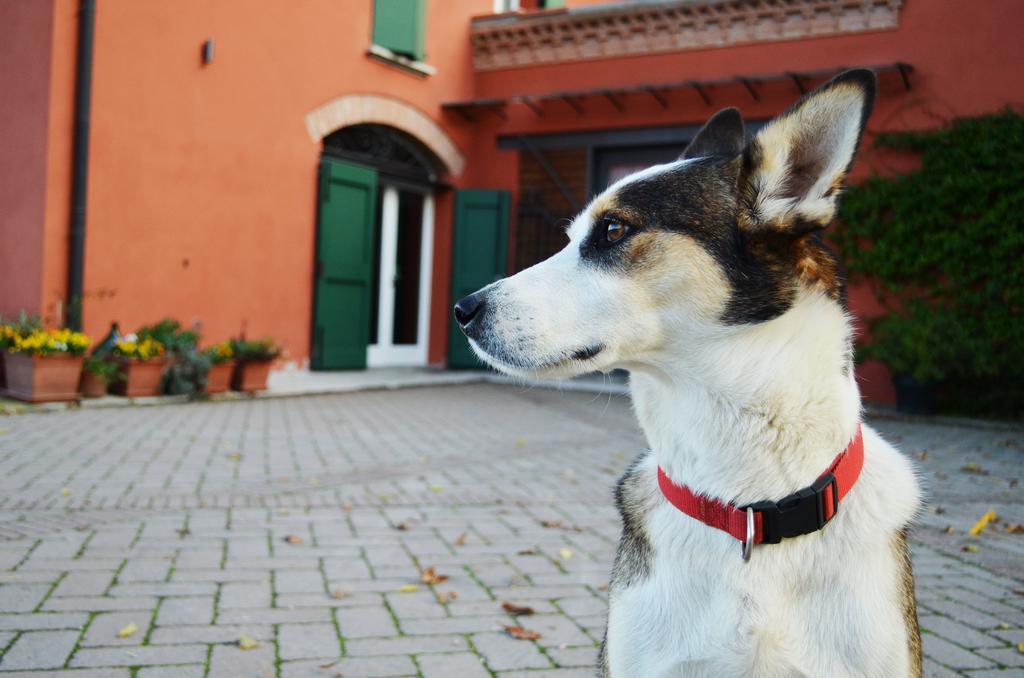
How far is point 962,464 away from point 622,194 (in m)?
6.27

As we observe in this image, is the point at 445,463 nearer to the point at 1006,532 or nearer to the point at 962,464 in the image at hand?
the point at 1006,532

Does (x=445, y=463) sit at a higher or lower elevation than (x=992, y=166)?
lower

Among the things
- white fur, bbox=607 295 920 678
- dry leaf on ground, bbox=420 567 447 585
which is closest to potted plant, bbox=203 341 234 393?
dry leaf on ground, bbox=420 567 447 585

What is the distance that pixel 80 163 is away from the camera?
28.4 ft

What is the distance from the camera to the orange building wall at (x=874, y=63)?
33.1ft

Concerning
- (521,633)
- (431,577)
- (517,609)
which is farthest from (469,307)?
(431,577)

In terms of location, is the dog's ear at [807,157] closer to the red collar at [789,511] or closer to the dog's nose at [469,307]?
the red collar at [789,511]

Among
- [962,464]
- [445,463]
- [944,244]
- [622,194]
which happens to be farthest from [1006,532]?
[944,244]

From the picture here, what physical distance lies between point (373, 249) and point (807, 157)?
1121 cm

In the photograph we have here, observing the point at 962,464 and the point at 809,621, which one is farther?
the point at 962,464

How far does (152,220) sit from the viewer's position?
30.9 feet

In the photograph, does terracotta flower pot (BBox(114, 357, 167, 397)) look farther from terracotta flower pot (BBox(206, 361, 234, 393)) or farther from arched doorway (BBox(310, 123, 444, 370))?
arched doorway (BBox(310, 123, 444, 370))

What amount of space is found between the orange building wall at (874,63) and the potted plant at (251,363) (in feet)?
19.4

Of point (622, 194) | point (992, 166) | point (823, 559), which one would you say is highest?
point (992, 166)
